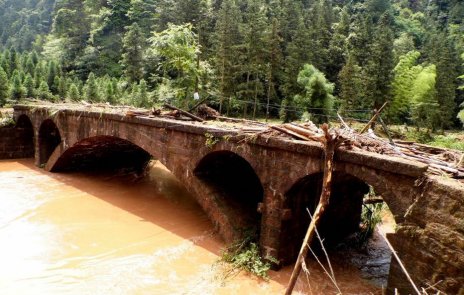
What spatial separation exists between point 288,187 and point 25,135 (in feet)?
61.1

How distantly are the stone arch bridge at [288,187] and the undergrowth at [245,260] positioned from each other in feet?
0.88

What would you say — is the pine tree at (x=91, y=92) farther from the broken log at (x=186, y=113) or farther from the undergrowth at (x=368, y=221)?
the undergrowth at (x=368, y=221)

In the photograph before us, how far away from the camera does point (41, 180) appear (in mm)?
16750

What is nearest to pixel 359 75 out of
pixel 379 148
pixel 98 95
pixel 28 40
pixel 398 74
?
pixel 398 74

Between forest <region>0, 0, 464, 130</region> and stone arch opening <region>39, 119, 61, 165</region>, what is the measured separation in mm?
5752

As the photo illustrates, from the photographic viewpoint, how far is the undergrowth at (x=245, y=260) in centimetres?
870

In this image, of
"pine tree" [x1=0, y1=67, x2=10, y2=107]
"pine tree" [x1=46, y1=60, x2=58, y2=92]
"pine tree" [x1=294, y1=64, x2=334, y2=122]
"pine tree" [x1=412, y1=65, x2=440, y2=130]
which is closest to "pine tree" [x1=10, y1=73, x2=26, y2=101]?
"pine tree" [x1=0, y1=67, x2=10, y2=107]

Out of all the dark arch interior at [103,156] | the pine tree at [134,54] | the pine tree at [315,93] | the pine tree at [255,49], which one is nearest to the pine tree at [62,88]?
the pine tree at [134,54]

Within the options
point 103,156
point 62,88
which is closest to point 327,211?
point 103,156

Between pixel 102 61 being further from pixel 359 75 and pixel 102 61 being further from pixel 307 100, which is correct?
pixel 359 75

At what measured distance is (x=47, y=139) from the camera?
62.6 feet

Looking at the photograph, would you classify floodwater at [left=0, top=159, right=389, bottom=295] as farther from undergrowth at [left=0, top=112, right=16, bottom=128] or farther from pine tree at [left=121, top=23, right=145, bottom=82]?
pine tree at [left=121, top=23, right=145, bottom=82]

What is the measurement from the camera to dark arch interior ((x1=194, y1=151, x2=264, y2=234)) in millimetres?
10422

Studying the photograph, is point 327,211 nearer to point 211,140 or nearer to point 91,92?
point 211,140
